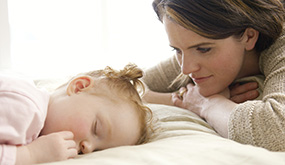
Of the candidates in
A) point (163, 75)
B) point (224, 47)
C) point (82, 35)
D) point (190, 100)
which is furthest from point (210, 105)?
point (82, 35)

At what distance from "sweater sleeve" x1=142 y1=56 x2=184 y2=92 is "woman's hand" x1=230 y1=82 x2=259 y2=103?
0.48m

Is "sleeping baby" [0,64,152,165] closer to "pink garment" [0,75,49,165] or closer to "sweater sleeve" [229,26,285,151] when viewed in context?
"pink garment" [0,75,49,165]

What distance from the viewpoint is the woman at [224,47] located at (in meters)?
1.32

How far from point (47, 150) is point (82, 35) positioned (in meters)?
3.06

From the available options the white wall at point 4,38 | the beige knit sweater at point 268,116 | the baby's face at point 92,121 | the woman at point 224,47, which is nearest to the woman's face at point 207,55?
the woman at point 224,47

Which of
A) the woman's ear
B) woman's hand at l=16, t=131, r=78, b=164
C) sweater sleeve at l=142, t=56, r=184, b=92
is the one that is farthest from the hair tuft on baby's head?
sweater sleeve at l=142, t=56, r=184, b=92

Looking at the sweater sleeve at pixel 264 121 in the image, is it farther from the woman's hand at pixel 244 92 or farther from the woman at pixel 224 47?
the woman's hand at pixel 244 92

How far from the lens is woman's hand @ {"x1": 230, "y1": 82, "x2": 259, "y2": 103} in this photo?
1520 mm

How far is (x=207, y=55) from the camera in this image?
1.42 m

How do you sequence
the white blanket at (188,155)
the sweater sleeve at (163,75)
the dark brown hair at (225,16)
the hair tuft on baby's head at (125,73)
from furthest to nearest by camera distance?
the sweater sleeve at (163,75)
the dark brown hair at (225,16)
the hair tuft on baby's head at (125,73)
the white blanket at (188,155)

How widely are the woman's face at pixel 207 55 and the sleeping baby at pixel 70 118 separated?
29 centimetres

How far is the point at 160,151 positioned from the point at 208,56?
2.40ft

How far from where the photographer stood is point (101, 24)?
154 inches

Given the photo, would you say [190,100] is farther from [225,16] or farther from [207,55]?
[225,16]
